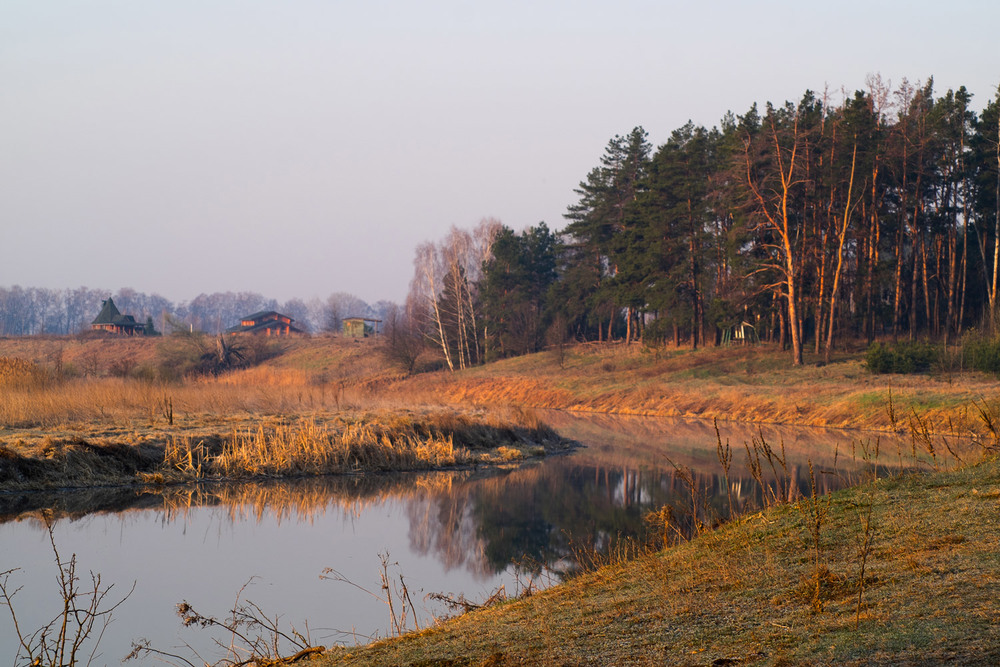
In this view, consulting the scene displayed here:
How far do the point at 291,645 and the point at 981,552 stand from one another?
5829 millimetres

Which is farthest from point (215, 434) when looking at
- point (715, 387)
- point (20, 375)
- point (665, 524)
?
point (715, 387)

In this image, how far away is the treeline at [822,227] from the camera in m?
41.4

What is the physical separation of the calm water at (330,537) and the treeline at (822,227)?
860 inches

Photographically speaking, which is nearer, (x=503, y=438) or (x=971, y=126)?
(x=503, y=438)

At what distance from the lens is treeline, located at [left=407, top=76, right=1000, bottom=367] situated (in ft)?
136

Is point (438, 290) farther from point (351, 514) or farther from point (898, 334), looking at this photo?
point (351, 514)

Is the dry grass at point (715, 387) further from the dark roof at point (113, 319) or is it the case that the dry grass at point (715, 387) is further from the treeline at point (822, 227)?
the dark roof at point (113, 319)

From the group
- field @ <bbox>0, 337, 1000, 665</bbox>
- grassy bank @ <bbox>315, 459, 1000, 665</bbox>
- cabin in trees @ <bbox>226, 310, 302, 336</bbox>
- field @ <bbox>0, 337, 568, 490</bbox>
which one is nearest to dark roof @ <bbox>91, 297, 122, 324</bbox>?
cabin in trees @ <bbox>226, 310, 302, 336</bbox>

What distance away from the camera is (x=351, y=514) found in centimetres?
1590

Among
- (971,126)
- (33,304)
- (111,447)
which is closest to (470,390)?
(971,126)

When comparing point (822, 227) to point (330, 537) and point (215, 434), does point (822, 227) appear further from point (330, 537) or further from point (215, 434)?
point (330, 537)

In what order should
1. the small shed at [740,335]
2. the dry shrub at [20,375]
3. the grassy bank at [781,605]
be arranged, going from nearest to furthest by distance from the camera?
the grassy bank at [781,605] < the dry shrub at [20,375] < the small shed at [740,335]

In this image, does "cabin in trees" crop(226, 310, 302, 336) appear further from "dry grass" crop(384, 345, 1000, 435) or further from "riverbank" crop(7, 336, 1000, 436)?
"dry grass" crop(384, 345, 1000, 435)

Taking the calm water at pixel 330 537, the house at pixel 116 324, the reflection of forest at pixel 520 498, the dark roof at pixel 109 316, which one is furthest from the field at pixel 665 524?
the dark roof at pixel 109 316
